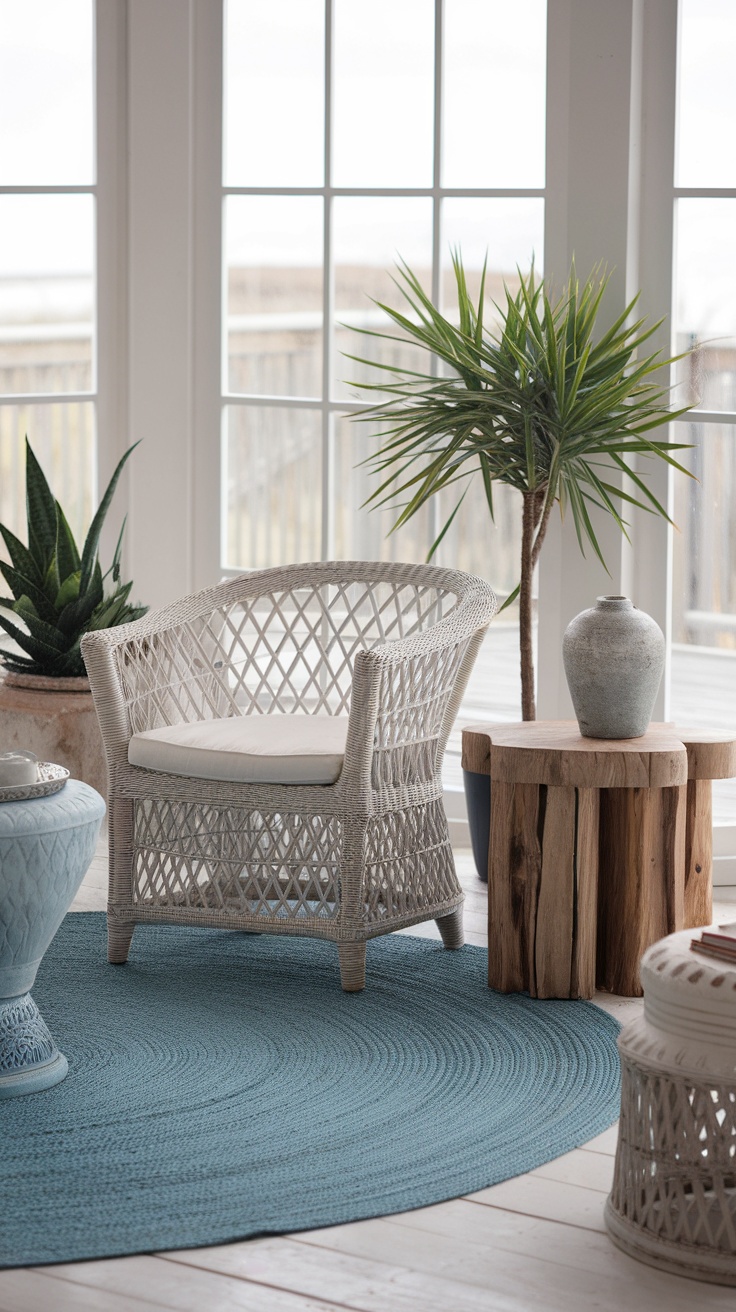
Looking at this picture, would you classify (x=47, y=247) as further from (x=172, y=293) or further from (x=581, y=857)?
(x=581, y=857)

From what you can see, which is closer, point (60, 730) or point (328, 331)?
point (60, 730)

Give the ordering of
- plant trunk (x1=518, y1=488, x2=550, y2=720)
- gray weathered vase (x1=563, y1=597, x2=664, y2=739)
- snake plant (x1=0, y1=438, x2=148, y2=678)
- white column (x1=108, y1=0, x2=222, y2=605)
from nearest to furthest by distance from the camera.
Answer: gray weathered vase (x1=563, y1=597, x2=664, y2=739) → plant trunk (x1=518, y1=488, x2=550, y2=720) → snake plant (x1=0, y1=438, x2=148, y2=678) → white column (x1=108, y1=0, x2=222, y2=605)

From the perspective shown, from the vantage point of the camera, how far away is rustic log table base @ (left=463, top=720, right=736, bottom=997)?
287 centimetres

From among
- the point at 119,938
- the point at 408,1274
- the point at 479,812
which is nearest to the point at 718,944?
the point at 408,1274

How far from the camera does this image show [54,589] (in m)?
4.06

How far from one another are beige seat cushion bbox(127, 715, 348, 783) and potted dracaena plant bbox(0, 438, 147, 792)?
0.84 m

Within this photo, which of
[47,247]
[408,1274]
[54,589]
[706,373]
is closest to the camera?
[408,1274]

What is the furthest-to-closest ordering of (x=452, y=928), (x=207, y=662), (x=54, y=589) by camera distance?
(x=54, y=589)
(x=207, y=662)
(x=452, y=928)

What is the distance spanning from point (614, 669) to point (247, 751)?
2.24 ft

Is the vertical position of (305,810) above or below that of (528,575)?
below

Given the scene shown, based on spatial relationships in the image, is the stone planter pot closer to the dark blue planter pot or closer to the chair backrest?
the chair backrest

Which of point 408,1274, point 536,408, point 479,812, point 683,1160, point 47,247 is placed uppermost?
point 47,247

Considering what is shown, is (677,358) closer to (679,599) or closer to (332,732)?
(679,599)

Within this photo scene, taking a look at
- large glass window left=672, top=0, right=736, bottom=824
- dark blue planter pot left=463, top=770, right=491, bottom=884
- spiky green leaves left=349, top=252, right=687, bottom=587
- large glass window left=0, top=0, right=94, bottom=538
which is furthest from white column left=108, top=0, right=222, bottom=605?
large glass window left=672, top=0, right=736, bottom=824
